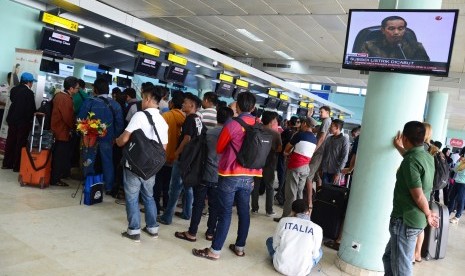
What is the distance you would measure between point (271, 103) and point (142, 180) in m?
12.1

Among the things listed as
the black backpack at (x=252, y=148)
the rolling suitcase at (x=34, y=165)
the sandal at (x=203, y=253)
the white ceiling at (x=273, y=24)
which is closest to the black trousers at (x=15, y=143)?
the rolling suitcase at (x=34, y=165)

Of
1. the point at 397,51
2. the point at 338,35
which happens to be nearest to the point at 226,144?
the point at 397,51

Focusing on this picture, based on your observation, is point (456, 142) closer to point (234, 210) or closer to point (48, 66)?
point (48, 66)

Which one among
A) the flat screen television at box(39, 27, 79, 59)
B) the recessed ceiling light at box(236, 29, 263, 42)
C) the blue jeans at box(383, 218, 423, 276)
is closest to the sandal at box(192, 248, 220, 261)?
the blue jeans at box(383, 218, 423, 276)

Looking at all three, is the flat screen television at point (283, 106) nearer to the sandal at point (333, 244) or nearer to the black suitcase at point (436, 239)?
the black suitcase at point (436, 239)

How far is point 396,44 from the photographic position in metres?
3.40

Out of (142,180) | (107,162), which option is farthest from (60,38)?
(142,180)

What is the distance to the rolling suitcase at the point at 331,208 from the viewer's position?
447 cm

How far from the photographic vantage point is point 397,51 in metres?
3.38

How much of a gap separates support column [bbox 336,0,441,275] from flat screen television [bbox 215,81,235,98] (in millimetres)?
8385

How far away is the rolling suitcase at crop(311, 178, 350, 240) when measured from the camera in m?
4.47

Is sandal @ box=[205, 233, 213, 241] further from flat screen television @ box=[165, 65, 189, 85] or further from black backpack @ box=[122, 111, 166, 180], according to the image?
flat screen television @ box=[165, 65, 189, 85]

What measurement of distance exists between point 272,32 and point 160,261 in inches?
356

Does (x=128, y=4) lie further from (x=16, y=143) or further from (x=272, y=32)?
(x=16, y=143)
